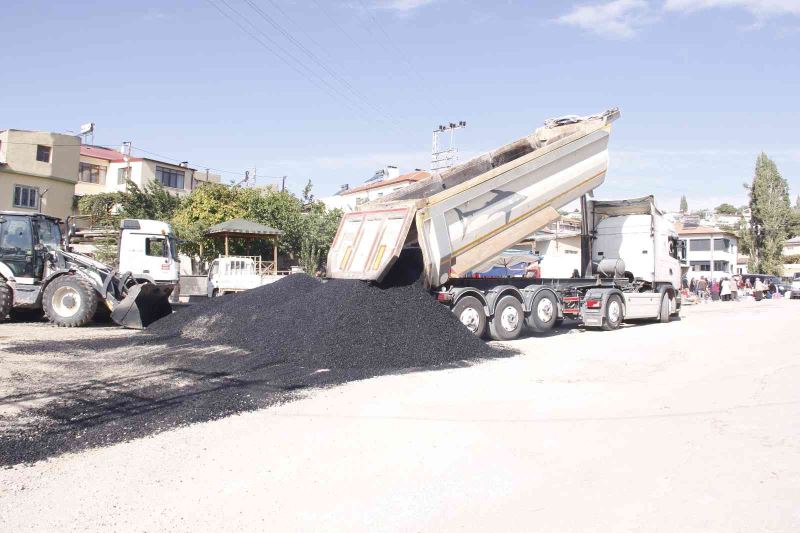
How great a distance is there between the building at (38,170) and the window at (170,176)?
9.33 metres

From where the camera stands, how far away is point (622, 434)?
19.2 ft

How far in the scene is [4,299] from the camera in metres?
13.9

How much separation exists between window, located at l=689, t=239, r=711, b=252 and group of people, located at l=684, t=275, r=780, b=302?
57.0 ft

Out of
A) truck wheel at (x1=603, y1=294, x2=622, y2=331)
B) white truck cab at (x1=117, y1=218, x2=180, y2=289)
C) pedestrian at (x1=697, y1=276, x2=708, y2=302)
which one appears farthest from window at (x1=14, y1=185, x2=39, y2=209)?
pedestrian at (x1=697, y1=276, x2=708, y2=302)

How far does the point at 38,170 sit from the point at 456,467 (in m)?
36.9

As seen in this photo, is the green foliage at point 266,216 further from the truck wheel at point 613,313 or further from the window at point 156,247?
the truck wheel at point 613,313

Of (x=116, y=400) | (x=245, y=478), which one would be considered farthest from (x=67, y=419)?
(x=245, y=478)

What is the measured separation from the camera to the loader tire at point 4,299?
13.8 metres

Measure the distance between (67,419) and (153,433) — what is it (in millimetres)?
1049

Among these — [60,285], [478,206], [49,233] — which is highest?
[478,206]

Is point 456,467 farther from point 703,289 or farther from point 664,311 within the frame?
point 703,289

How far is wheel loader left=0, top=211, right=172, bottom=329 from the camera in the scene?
542 inches

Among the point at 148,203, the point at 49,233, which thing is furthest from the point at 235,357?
the point at 148,203

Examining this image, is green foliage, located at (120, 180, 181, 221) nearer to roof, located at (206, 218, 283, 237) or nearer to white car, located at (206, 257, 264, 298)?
roof, located at (206, 218, 283, 237)
